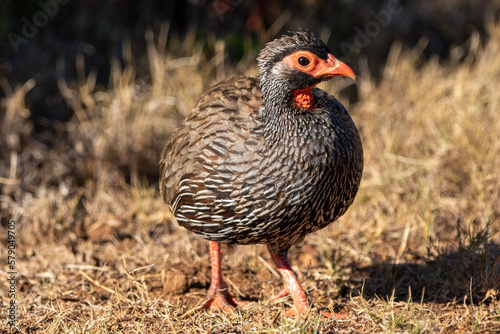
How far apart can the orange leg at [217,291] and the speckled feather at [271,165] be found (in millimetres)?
423

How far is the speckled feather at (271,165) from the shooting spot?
150 inches

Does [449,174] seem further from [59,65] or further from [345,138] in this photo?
[59,65]

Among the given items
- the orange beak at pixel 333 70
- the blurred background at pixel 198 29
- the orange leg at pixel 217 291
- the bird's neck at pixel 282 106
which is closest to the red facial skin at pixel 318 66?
the orange beak at pixel 333 70

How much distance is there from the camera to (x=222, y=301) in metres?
4.54

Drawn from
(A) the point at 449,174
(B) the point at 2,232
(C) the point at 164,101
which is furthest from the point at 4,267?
(A) the point at 449,174

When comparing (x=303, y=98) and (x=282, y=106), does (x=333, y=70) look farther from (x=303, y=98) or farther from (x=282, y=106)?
(x=282, y=106)

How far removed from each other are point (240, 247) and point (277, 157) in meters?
1.64

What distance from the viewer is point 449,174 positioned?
231 inches

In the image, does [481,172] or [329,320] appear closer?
[329,320]

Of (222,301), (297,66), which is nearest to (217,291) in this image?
(222,301)

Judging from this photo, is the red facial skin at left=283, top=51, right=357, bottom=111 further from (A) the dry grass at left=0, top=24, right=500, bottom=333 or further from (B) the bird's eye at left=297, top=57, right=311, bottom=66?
(A) the dry grass at left=0, top=24, right=500, bottom=333

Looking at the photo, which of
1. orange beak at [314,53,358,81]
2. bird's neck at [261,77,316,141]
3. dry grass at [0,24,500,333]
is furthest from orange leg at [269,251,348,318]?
orange beak at [314,53,358,81]

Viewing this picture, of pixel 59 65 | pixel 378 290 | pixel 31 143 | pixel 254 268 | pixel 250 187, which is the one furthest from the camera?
pixel 59 65

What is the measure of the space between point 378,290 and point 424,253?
0.60m
